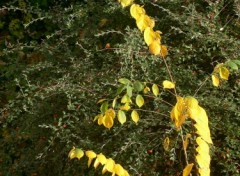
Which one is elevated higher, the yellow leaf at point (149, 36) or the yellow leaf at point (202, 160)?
the yellow leaf at point (149, 36)

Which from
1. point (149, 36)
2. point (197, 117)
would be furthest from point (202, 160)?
point (149, 36)

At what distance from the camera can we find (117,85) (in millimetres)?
2539

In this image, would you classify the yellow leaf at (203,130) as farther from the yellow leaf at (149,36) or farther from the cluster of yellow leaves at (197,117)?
the yellow leaf at (149,36)

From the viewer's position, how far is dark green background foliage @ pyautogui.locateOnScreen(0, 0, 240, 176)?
8.07 ft

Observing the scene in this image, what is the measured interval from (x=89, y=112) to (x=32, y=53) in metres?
1.53

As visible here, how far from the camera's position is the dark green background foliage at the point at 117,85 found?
8.07ft

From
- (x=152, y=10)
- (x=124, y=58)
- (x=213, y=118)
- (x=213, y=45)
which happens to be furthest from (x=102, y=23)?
(x=213, y=118)

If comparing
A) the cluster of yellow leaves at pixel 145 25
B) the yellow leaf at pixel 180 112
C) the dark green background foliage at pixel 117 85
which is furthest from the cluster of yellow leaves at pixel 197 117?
the dark green background foliage at pixel 117 85

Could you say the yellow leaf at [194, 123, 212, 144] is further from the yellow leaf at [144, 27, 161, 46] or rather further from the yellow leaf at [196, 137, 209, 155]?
the yellow leaf at [144, 27, 161, 46]

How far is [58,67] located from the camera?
10.3 feet

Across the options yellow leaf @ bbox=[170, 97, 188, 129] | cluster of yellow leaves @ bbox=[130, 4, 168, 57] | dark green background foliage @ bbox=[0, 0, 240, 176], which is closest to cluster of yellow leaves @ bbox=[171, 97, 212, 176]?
yellow leaf @ bbox=[170, 97, 188, 129]

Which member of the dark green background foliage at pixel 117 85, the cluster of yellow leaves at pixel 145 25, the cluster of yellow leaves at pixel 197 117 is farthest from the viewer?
the dark green background foliage at pixel 117 85

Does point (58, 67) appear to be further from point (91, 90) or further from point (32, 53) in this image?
point (32, 53)

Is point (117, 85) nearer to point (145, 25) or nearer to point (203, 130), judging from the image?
point (145, 25)
